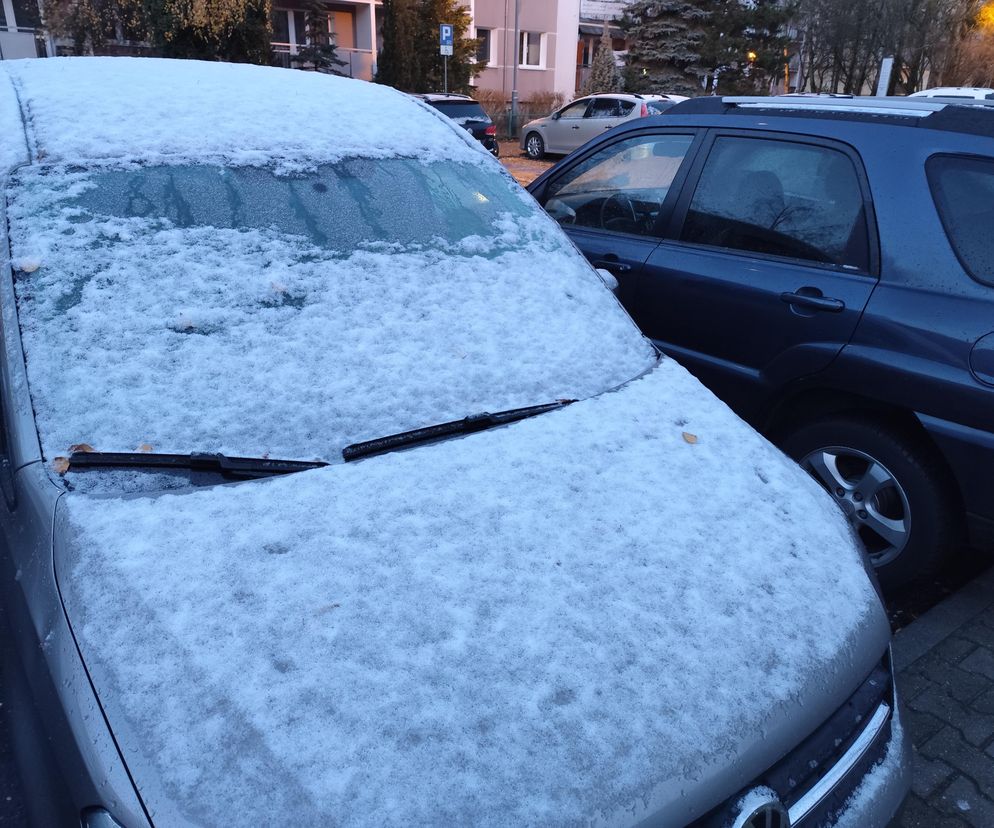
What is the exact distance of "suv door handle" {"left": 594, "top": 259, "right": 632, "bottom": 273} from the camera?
383cm

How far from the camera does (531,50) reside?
102 ft

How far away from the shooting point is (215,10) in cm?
2119

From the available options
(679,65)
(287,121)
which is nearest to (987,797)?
(287,121)

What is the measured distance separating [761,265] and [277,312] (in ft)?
7.20

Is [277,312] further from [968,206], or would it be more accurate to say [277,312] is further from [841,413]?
[968,206]

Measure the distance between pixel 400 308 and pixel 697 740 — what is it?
1320mm

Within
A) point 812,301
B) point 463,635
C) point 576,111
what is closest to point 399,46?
point 576,111

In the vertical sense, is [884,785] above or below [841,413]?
below

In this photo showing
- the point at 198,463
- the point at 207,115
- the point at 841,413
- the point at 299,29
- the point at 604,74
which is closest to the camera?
the point at 198,463

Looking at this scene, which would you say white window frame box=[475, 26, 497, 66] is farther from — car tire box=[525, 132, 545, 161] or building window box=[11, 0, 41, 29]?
building window box=[11, 0, 41, 29]

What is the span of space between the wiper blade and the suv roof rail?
8.62ft

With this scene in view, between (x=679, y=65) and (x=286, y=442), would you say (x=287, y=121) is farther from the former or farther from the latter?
(x=679, y=65)

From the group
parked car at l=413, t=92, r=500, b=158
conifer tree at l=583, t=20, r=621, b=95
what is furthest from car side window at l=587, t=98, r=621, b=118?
conifer tree at l=583, t=20, r=621, b=95

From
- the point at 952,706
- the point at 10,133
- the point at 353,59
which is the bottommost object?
the point at 952,706
